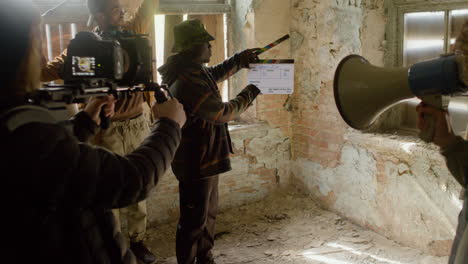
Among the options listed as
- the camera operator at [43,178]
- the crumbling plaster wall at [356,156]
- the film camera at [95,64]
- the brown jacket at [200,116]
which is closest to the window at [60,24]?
the brown jacket at [200,116]

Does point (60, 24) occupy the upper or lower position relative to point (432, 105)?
upper

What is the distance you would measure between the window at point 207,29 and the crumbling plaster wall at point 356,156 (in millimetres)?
612

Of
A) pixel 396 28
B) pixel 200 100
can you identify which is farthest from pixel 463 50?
pixel 396 28

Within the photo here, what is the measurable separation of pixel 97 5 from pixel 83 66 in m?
1.33

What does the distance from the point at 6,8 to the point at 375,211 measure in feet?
9.39

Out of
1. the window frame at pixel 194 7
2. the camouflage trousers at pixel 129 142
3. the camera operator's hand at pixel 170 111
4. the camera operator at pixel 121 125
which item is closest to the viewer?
the camera operator's hand at pixel 170 111

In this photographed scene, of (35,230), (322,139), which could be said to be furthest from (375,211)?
(35,230)

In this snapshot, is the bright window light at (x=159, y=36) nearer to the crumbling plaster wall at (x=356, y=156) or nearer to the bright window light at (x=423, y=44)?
the crumbling plaster wall at (x=356, y=156)

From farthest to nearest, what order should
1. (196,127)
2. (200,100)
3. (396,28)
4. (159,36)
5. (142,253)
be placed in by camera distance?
(159,36), (396,28), (142,253), (196,127), (200,100)

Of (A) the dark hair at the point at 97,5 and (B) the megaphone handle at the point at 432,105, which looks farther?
(A) the dark hair at the point at 97,5

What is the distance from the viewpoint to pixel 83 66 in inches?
55.7

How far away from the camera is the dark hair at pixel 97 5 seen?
2.58 meters

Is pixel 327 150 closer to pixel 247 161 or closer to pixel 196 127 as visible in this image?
pixel 247 161

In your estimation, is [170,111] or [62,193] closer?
[62,193]
